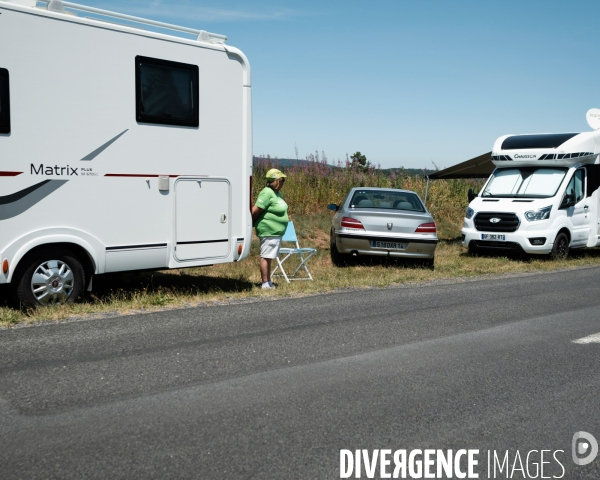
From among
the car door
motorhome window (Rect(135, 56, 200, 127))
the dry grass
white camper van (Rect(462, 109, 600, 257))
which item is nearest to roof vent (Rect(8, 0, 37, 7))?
motorhome window (Rect(135, 56, 200, 127))

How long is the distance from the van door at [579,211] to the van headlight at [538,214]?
819mm

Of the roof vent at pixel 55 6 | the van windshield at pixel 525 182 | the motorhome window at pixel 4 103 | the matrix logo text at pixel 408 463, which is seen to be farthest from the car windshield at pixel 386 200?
the matrix logo text at pixel 408 463

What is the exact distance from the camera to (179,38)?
9.07 m

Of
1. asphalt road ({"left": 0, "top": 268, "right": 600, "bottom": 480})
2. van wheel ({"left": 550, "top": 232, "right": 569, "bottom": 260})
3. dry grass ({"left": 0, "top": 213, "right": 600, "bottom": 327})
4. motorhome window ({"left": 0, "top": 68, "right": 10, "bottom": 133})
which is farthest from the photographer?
van wheel ({"left": 550, "top": 232, "right": 569, "bottom": 260})

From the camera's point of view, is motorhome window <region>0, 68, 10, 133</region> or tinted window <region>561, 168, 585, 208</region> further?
tinted window <region>561, 168, 585, 208</region>

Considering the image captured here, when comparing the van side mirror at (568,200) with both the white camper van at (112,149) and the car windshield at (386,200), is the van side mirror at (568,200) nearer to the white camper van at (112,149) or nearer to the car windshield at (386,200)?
the car windshield at (386,200)

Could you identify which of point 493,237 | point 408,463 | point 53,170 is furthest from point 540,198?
point 408,463

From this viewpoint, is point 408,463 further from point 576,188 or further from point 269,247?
point 576,188

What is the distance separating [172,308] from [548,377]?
181 inches

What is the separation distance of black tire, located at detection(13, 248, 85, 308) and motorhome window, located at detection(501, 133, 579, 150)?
11.7 m

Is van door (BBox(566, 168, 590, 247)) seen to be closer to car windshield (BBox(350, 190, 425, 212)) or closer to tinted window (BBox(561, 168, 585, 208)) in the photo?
tinted window (BBox(561, 168, 585, 208))

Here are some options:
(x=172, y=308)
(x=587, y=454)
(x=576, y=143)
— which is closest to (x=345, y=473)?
(x=587, y=454)

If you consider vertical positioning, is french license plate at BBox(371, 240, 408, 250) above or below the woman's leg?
above

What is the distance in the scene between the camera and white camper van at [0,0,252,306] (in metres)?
7.77
